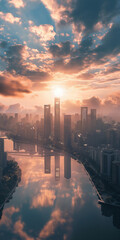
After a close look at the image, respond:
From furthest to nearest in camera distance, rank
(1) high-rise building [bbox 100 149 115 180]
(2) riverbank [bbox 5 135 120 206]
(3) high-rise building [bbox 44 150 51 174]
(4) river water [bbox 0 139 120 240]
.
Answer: (3) high-rise building [bbox 44 150 51 174], (1) high-rise building [bbox 100 149 115 180], (2) riverbank [bbox 5 135 120 206], (4) river water [bbox 0 139 120 240]

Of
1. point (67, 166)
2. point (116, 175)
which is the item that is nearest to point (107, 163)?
point (116, 175)

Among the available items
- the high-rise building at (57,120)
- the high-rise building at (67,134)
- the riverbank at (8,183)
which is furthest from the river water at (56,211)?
the high-rise building at (57,120)

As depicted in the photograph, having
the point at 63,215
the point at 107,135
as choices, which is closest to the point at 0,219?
the point at 63,215

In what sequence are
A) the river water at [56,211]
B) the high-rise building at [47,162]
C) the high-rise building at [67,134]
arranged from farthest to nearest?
the high-rise building at [67,134] < the high-rise building at [47,162] < the river water at [56,211]

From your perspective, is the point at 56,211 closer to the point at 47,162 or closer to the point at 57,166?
the point at 57,166

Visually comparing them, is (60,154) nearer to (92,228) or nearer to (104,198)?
(104,198)

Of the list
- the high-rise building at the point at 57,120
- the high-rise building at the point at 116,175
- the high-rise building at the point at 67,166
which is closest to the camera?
the high-rise building at the point at 116,175

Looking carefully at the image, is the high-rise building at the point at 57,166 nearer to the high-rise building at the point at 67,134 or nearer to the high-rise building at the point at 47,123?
the high-rise building at the point at 67,134

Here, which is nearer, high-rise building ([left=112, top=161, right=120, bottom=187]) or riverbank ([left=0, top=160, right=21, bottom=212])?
riverbank ([left=0, top=160, right=21, bottom=212])

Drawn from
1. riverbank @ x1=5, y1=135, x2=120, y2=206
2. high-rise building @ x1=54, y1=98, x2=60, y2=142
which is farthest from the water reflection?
high-rise building @ x1=54, y1=98, x2=60, y2=142

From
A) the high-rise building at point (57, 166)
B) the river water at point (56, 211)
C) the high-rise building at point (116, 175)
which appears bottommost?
the river water at point (56, 211)

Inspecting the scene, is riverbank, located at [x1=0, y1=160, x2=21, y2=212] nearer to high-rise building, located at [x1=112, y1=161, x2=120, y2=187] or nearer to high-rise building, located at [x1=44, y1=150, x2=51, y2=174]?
high-rise building, located at [x1=44, y1=150, x2=51, y2=174]
